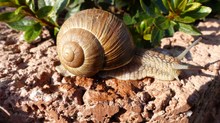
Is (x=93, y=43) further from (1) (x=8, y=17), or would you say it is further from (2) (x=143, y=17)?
(1) (x=8, y=17)

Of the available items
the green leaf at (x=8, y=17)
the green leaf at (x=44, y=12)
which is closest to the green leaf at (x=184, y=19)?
the green leaf at (x=44, y=12)

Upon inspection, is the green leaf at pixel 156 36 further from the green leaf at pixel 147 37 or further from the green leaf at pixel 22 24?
the green leaf at pixel 22 24

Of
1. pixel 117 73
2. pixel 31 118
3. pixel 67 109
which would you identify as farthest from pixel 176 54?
pixel 31 118

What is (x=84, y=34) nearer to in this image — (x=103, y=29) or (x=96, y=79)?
(x=103, y=29)

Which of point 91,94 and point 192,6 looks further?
point 192,6

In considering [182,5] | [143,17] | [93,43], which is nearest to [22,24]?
[93,43]
